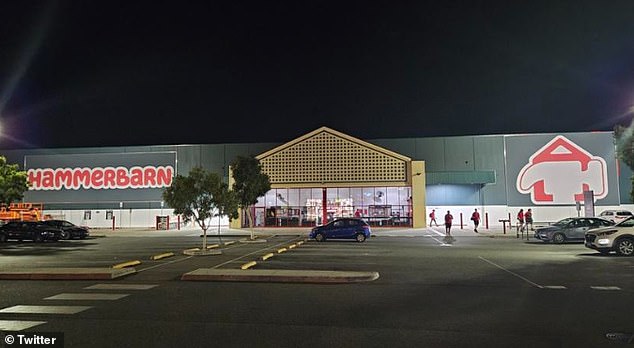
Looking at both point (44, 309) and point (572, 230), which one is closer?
point (44, 309)

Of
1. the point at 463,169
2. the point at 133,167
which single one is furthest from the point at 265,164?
the point at 463,169

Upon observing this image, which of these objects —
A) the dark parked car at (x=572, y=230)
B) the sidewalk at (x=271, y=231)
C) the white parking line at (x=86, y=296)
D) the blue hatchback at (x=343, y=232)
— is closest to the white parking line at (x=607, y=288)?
the white parking line at (x=86, y=296)

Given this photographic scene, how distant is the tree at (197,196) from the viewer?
20547 millimetres

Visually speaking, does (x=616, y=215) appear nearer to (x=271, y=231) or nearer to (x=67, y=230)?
(x=271, y=231)

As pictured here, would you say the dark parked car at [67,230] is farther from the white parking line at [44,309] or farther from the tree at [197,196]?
the white parking line at [44,309]

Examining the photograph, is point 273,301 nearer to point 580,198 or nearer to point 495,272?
point 495,272

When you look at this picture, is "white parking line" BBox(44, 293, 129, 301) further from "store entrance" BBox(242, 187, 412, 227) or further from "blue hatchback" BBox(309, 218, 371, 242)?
"store entrance" BBox(242, 187, 412, 227)

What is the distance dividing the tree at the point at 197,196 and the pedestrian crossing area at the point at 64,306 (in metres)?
9.01

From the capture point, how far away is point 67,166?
49.3 meters

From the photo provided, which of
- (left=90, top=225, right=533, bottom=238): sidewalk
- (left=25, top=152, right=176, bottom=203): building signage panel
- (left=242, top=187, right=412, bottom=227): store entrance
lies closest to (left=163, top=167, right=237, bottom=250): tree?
(left=90, top=225, right=533, bottom=238): sidewalk

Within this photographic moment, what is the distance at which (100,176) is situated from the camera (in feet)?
159

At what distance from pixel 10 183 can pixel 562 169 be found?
43.2 m

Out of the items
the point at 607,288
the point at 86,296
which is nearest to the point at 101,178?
the point at 86,296

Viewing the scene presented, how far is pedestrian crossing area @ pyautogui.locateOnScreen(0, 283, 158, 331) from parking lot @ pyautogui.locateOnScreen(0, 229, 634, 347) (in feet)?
0.07
